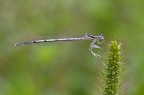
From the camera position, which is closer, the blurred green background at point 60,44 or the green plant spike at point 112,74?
the green plant spike at point 112,74

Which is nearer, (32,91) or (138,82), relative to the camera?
(32,91)

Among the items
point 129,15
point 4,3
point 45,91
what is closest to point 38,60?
point 45,91

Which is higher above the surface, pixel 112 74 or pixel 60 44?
pixel 60 44

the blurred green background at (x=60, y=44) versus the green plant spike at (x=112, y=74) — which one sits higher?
the blurred green background at (x=60, y=44)

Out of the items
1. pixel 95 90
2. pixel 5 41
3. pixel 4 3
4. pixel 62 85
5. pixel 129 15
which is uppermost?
pixel 129 15

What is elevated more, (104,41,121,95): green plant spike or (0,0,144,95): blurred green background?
(0,0,144,95): blurred green background

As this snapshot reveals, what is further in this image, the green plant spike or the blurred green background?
the blurred green background

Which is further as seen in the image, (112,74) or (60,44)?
(60,44)

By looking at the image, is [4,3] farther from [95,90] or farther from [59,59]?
[95,90]
